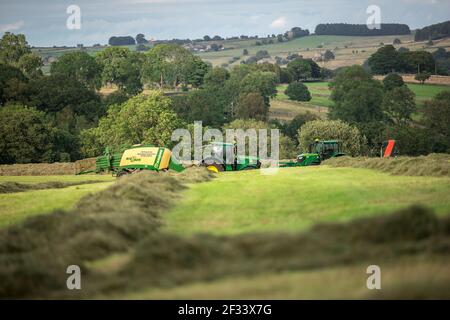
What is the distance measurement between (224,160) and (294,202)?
795 inches

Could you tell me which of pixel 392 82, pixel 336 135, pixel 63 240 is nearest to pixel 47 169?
pixel 63 240

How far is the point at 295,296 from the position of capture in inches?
474

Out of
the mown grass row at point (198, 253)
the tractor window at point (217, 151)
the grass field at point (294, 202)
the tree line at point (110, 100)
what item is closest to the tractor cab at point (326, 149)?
the tractor window at point (217, 151)

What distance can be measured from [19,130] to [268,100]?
266ft

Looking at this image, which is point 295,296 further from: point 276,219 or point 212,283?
point 276,219

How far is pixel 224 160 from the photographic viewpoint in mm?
40125

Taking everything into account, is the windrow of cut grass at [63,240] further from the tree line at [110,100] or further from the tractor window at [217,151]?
the tree line at [110,100]

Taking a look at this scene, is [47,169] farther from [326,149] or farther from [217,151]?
[326,149]

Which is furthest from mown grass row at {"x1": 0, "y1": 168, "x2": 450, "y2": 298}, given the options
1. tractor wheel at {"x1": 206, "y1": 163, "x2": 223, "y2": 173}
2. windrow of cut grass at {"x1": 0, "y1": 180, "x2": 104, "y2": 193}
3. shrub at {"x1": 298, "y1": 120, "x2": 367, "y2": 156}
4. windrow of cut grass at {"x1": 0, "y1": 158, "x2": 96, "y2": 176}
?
shrub at {"x1": 298, "y1": 120, "x2": 367, "y2": 156}

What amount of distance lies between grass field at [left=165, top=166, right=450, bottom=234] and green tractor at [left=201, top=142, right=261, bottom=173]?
550 inches

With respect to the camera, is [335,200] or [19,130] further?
[19,130]
